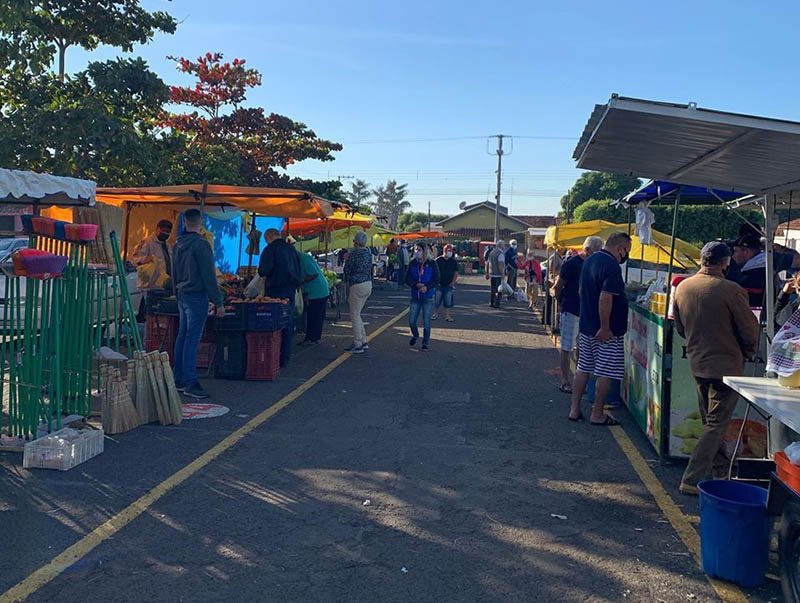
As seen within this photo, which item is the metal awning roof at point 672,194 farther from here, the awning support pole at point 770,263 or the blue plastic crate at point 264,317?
the blue plastic crate at point 264,317

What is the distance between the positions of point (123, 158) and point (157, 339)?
678 centimetres

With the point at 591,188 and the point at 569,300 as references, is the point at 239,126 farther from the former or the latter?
the point at 591,188

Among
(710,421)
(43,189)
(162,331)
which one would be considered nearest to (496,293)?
(162,331)

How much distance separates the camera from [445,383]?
32.2ft

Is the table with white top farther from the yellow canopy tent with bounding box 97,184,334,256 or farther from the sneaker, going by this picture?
the yellow canopy tent with bounding box 97,184,334,256

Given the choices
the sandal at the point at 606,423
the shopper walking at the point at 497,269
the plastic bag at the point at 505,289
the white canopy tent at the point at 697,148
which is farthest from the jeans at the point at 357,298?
the plastic bag at the point at 505,289

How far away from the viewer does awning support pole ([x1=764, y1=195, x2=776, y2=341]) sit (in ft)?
19.7

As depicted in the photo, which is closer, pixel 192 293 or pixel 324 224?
pixel 192 293

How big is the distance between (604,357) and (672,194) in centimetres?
323

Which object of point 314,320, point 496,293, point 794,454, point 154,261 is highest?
point 154,261

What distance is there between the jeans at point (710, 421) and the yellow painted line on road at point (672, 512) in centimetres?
26

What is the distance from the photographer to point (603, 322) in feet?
24.1

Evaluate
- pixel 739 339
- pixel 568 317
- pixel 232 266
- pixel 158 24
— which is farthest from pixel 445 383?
pixel 158 24

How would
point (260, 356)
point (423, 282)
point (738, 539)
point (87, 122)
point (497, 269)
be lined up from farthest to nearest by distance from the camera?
point (497, 269) < point (87, 122) < point (423, 282) < point (260, 356) < point (738, 539)
